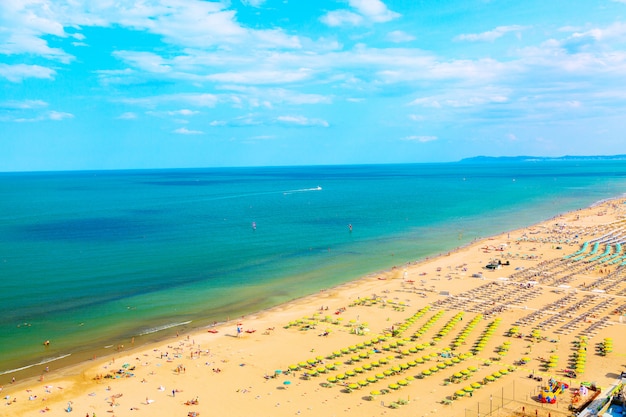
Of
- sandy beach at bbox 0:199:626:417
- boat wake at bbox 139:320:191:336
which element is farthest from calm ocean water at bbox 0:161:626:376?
sandy beach at bbox 0:199:626:417

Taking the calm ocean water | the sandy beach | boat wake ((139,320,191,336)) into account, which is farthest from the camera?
the calm ocean water

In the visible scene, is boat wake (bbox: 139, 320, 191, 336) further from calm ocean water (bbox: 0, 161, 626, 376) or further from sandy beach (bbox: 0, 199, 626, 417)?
sandy beach (bbox: 0, 199, 626, 417)

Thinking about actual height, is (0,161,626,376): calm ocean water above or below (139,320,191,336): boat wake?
above

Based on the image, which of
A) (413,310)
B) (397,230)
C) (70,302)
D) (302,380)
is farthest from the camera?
(397,230)

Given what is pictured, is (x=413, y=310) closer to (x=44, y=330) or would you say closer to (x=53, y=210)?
(x=44, y=330)

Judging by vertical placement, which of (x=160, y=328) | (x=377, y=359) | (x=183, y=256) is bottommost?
(x=377, y=359)

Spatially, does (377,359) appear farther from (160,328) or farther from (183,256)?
(183,256)

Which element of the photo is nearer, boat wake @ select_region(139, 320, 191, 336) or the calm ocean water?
boat wake @ select_region(139, 320, 191, 336)

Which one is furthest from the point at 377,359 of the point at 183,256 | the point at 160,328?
the point at 183,256

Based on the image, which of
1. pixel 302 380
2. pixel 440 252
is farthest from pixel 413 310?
pixel 440 252
